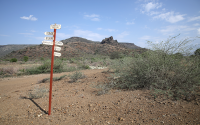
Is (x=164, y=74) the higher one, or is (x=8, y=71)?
(x=164, y=74)

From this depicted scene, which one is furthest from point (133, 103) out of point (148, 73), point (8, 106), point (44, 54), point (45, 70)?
point (44, 54)

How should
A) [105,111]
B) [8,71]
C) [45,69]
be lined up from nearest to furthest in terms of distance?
1. [105,111]
2. [8,71]
3. [45,69]

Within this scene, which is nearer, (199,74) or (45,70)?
(199,74)

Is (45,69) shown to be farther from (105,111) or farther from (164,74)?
(164,74)

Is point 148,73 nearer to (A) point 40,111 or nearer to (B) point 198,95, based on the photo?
(B) point 198,95

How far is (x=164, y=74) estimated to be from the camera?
485 cm

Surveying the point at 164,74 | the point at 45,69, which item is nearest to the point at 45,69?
the point at 45,69

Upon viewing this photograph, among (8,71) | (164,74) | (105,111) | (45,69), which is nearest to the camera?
(105,111)

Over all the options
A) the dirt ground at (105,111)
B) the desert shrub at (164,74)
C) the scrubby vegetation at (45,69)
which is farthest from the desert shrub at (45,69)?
the desert shrub at (164,74)

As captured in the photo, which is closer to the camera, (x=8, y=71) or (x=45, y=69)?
(x=8, y=71)

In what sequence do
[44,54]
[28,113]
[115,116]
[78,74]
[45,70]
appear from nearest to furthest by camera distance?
[115,116], [28,113], [78,74], [45,70], [44,54]

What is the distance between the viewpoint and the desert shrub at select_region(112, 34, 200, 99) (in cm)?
411

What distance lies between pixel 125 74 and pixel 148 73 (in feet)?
3.60

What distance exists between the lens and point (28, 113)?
159 inches
